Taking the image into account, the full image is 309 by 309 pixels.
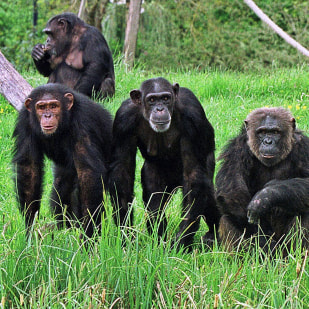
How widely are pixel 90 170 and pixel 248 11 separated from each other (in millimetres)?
21163

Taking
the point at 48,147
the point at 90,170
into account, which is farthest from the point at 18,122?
the point at 90,170

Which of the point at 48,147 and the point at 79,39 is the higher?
the point at 79,39

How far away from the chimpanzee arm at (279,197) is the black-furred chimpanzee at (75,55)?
5367mm

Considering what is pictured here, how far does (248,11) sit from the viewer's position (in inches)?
1004

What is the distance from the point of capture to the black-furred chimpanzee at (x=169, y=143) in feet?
18.7

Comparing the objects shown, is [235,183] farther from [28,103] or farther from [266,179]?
[28,103]

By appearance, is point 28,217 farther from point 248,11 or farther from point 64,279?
point 248,11

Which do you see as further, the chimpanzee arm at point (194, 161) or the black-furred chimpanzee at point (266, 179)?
the chimpanzee arm at point (194, 161)

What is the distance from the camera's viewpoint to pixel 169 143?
5.94 metres

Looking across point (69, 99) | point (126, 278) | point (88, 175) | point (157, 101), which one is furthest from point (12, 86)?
point (126, 278)

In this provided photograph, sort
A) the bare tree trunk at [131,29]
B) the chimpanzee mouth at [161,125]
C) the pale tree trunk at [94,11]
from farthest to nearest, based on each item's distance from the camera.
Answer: the pale tree trunk at [94,11] < the bare tree trunk at [131,29] < the chimpanzee mouth at [161,125]

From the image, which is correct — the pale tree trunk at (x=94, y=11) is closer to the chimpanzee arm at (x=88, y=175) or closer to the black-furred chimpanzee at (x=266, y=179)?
the chimpanzee arm at (x=88, y=175)

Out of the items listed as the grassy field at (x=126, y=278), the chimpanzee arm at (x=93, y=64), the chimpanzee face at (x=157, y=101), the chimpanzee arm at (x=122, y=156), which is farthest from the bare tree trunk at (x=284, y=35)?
the grassy field at (x=126, y=278)

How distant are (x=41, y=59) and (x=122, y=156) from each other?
5.01 meters
